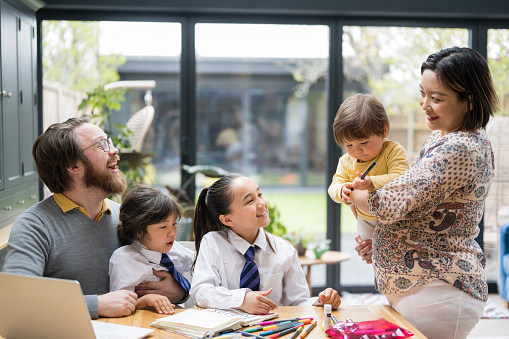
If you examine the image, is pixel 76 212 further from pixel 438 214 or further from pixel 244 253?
pixel 438 214

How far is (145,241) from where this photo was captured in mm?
2008

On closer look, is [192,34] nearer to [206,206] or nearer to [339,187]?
[206,206]

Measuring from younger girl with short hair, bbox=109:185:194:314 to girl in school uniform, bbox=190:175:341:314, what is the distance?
0.14 m

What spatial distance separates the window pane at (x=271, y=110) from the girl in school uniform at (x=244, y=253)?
7.58 ft

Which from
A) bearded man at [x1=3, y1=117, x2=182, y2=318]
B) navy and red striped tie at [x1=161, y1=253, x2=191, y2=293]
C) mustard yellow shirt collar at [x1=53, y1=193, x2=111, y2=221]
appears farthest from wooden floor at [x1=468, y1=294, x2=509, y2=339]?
mustard yellow shirt collar at [x1=53, y1=193, x2=111, y2=221]

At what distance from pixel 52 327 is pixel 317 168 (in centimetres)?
346

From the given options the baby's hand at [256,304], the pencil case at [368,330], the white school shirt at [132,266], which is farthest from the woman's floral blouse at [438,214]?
the white school shirt at [132,266]

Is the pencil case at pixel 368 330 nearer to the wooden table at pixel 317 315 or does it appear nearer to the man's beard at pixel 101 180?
the wooden table at pixel 317 315

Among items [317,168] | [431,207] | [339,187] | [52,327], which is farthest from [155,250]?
[317,168]

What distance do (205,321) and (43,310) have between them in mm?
465

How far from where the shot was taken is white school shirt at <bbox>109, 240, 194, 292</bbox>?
1911 millimetres

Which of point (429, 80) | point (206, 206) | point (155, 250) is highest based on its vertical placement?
point (429, 80)

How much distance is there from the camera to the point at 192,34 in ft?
14.1

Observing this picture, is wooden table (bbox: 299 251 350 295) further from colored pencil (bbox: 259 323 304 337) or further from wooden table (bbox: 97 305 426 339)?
colored pencil (bbox: 259 323 304 337)
